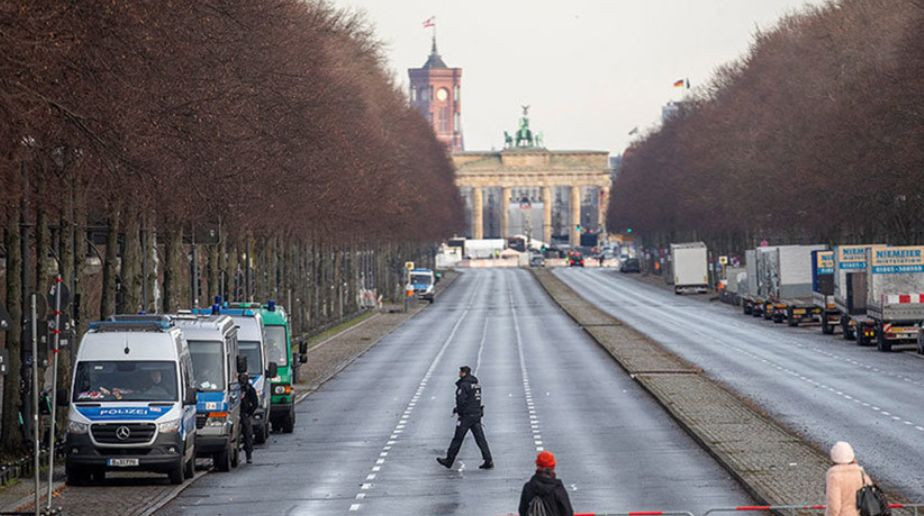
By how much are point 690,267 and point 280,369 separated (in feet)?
332

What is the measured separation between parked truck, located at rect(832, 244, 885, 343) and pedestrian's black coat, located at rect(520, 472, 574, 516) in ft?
183

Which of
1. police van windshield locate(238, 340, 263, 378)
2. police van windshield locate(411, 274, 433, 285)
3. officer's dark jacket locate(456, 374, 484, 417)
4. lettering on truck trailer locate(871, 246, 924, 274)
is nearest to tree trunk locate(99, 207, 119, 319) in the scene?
police van windshield locate(238, 340, 263, 378)

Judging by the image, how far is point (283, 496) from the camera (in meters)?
30.7

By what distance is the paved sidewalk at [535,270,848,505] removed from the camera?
29109mm

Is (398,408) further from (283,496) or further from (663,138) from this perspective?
(663,138)

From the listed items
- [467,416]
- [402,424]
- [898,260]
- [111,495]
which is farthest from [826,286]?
[111,495]

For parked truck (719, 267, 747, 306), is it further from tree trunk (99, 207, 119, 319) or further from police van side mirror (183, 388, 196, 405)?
police van side mirror (183, 388, 196, 405)

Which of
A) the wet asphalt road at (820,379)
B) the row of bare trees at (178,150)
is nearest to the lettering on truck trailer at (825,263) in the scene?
the wet asphalt road at (820,379)

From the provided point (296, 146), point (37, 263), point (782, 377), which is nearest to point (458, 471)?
point (37, 263)

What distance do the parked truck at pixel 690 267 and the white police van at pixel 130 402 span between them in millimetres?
109022

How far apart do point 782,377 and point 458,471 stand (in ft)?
79.8

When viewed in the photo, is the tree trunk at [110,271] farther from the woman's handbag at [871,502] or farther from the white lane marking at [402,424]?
the woman's handbag at [871,502]

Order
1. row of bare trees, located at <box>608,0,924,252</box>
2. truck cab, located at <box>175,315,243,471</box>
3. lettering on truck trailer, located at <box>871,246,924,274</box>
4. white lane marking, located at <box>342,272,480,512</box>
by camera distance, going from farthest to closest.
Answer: row of bare trees, located at <box>608,0,924,252</box>, lettering on truck trailer, located at <box>871,246,924,274</box>, truck cab, located at <box>175,315,243,471</box>, white lane marking, located at <box>342,272,480,512</box>

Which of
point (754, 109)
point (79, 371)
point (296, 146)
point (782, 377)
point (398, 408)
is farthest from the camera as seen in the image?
point (754, 109)
